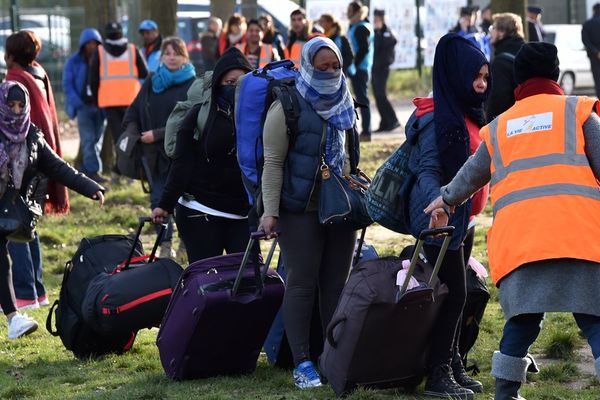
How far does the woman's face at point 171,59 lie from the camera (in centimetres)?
973

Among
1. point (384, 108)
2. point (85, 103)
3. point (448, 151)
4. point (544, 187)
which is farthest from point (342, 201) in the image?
point (384, 108)

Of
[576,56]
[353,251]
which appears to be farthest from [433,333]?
[576,56]

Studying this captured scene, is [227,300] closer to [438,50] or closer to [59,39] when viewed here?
[438,50]

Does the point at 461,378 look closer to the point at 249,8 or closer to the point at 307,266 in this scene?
the point at 307,266

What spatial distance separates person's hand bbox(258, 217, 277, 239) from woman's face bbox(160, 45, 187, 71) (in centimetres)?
349

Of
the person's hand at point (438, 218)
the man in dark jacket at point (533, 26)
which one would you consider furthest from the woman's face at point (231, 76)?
the man in dark jacket at point (533, 26)

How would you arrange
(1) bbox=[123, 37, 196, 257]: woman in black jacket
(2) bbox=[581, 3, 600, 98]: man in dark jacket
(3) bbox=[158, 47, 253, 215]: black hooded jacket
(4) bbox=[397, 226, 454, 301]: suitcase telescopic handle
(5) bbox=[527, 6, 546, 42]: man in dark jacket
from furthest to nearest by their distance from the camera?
(2) bbox=[581, 3, 600, 98]: man in dark jacket, (5) bbox=[527, 6, 546, 42]: man in dark jacket, (1) bbox=[123, 37, 196, 257]: woman in black jacket, (3) bbox=[158, 47, 253, 215]: black hooded jacket, (4) bbox=[397, 226, 454, 301]: suitcase telescopic handle

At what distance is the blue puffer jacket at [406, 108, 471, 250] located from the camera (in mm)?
5965

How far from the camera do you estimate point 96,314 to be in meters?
7.27

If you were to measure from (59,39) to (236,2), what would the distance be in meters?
3.10

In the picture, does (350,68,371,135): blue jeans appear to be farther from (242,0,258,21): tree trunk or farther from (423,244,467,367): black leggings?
(423,244,467,367): black leggings

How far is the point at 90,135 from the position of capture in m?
15.5

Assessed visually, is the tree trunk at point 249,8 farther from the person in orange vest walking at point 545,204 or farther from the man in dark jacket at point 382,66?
the person in orange vest walking at point 545,204

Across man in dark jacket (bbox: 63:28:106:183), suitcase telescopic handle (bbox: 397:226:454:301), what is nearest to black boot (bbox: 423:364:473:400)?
suitcase telescopic handle (bbox: 397:226:454:301)
